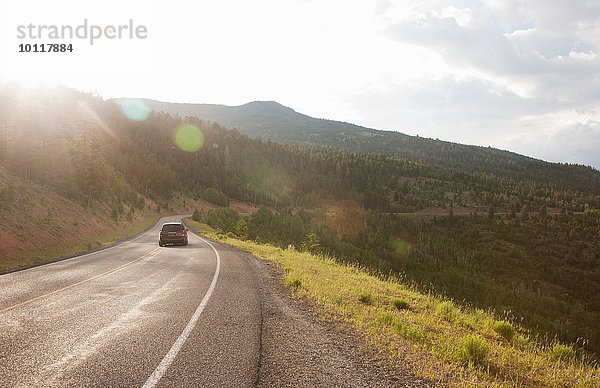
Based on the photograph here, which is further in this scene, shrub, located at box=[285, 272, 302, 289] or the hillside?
the hillside

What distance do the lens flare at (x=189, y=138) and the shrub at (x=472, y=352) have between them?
15816cm

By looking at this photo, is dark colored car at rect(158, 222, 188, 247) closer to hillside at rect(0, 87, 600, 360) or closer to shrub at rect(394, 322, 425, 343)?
hillside at rect(0, 87, 600, 360)

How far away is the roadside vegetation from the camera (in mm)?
6141

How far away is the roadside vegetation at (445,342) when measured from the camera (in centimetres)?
614

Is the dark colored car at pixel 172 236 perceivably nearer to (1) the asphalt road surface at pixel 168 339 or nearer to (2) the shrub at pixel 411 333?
(1) the asphalt road surface at pixel 168 339

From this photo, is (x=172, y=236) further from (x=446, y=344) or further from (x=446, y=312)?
(x=446, y=344)

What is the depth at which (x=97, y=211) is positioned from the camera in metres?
48.6

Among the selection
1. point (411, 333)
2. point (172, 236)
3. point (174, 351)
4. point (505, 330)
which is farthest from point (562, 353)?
point (172, 236)

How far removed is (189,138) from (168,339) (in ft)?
558

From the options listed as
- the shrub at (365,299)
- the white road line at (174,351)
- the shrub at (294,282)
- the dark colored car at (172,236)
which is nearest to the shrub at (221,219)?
the dark colored car at (172,236)

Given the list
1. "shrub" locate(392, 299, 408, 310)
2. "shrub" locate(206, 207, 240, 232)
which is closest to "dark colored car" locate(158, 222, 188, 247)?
"shrub" locate(392, 299, 408, 310)

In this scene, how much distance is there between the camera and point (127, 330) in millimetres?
7223

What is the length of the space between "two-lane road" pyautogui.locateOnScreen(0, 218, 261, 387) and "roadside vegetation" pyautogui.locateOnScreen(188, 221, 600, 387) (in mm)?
2159

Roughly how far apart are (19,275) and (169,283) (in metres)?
5.83
